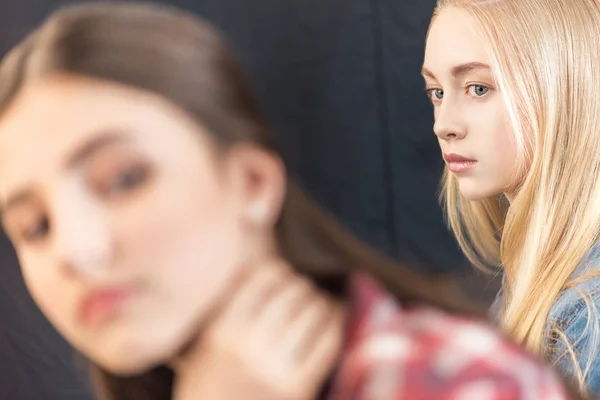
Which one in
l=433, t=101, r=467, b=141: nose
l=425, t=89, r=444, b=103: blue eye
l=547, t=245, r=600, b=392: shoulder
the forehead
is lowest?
l=547, t=245, r=600, b=392: shoulder

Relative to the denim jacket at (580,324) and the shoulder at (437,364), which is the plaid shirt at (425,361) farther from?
the denim jacket at (580,324)

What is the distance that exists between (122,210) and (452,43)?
37 cm

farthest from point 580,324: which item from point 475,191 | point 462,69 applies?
point 462,69

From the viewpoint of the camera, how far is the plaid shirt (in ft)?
1.22

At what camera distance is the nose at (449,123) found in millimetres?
580

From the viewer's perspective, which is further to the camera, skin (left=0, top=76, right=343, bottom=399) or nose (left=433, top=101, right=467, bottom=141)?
nose (left=433, top=101, right=467, bottom=141)

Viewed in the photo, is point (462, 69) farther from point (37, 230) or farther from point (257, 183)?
point (37, 230)

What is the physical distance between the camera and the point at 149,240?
0.37 meters

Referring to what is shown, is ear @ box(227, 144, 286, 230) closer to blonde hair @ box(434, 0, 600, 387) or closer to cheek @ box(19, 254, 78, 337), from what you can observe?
cheek @ box(19, 254, 78, 337)

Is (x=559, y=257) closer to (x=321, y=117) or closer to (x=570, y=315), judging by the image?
(x=570, y=315)

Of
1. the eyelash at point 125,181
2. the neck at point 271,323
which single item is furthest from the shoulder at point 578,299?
the eyelash at point 125,181

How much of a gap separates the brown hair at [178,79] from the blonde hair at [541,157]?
0.77 ft

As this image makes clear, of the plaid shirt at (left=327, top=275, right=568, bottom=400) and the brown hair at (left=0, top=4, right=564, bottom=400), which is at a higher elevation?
the brown hair at (left=0, top=4, right=564, bottom=400)

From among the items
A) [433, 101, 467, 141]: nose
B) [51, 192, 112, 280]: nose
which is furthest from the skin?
[433, 101, 467, 141]: nose
